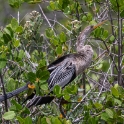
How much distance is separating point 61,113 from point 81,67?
564mm

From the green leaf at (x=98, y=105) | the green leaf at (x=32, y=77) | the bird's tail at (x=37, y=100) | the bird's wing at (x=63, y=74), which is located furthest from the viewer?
the bird's wing at (x=63, y=74)

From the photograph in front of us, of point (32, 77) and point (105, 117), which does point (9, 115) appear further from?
point (105, 117)

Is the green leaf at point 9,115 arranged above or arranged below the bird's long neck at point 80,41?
below

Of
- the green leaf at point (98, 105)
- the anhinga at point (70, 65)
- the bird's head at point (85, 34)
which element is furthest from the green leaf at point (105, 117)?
the bird's head at point (85, 34)

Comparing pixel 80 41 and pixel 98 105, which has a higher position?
pixel 80 41

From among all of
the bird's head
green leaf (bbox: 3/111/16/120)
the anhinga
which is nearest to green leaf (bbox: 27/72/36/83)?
green leaf (bbox: 3/111/16/120)

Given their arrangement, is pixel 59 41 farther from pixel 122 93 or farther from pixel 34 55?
pixel 122 93

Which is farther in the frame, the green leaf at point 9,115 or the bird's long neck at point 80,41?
the bird's long neck at point 80,41

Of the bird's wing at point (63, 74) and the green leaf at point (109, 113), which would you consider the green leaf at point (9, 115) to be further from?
the bird's wing at point (63, 74)

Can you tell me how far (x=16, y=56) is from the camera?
10.3ft

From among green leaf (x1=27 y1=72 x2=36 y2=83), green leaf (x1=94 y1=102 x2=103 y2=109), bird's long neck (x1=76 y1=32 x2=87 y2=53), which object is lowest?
green leaf (x1=94 y1=102 x2=103 y2=109)

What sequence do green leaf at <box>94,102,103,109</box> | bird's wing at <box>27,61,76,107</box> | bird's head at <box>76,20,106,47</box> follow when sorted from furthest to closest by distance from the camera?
bird's head at <box>76,20,106,47</box> < bird's wing at <box>27,61,76,107</box> < green leaf at <box>94,102,103,109</box>

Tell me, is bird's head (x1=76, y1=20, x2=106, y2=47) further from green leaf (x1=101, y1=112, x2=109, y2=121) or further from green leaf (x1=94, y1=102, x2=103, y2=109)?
green leaf (x1=101, y1=112, x2=109, y2=121)

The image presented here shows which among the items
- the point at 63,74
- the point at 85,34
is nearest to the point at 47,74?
the point at 63,74
